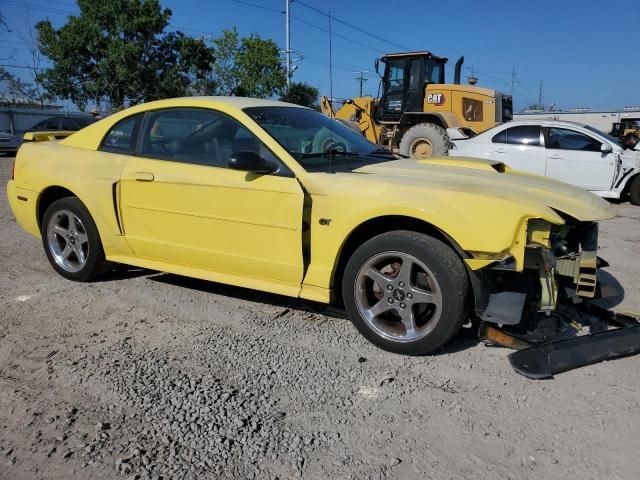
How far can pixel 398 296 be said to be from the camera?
327 centimetres

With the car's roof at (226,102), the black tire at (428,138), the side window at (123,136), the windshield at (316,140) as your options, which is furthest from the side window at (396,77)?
the side window at (123,136)

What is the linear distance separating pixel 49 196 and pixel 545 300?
423 cm

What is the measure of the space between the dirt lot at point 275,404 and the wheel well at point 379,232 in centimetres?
51

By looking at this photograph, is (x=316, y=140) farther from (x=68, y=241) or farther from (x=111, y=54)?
(x=111, y=54)

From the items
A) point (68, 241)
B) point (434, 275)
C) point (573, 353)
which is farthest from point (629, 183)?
point (68, 241)

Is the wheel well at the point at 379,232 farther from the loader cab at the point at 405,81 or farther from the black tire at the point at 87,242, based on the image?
the loader cab at the point at 405,81

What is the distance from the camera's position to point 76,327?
3.78 metres

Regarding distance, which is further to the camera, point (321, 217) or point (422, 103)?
point (422, 103)

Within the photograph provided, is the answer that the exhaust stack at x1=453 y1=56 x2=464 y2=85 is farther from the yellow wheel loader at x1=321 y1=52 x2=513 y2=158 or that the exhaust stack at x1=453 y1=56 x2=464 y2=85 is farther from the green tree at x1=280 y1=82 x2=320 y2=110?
the green tree at x1=280 y1=82 x2=320 y2=110

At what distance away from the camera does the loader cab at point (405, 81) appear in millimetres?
13195

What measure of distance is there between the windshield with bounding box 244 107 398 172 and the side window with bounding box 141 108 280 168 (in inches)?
6.3

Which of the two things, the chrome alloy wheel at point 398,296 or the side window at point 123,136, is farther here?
the side window at point 123,136

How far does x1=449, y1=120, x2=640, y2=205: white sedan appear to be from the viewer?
30.2 ft

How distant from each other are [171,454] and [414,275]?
172 cm
